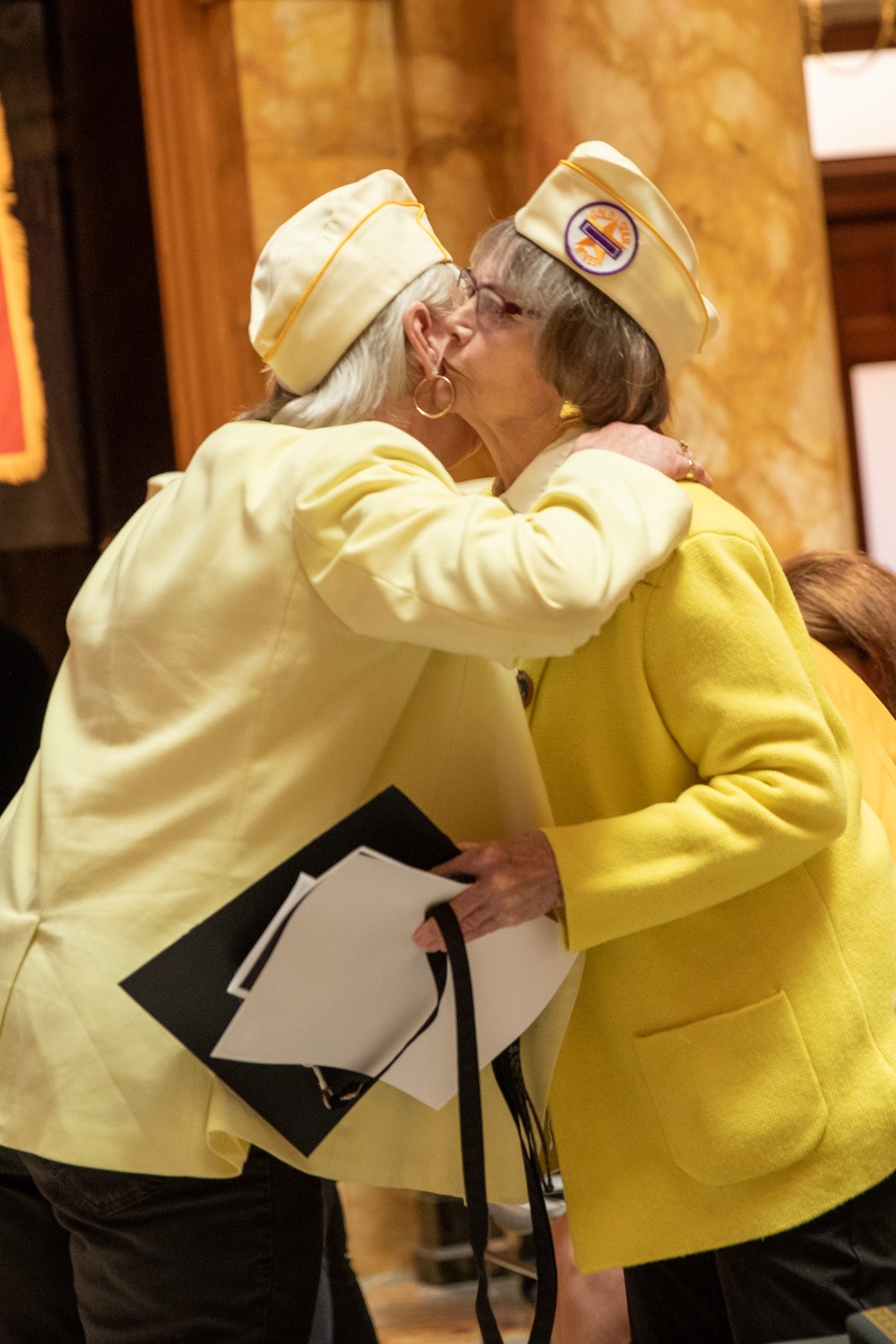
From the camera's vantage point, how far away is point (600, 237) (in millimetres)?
1550

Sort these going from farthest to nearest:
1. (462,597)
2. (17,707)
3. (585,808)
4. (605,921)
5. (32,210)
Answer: (32,210) → (17,707) → (585,808) → (605,921) → (462,597)

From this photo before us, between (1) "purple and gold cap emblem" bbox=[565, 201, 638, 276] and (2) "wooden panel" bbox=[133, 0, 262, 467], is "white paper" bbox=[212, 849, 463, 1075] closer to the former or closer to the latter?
(1) "purple and gold cap emblem" bbox=[565, 201, 638, 276]

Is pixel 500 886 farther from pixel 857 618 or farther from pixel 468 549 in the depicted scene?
pixel 857 618

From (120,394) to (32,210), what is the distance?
17.7 inches

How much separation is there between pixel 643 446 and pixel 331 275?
1.20 ft

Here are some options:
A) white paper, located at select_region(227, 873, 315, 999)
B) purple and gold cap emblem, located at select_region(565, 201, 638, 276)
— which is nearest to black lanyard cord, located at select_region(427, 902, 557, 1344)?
white paper, located at select_region(227, 873, 315, 999)

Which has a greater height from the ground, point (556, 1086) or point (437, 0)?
point (437, 0)

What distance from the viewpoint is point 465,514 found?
125 cm

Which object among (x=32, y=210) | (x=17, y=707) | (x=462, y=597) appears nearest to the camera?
(x=462, y=597)

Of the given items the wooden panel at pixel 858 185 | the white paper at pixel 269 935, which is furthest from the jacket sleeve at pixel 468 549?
the wooden panel at pixel 858 185

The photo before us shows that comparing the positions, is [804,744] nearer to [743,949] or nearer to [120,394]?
[743,949]

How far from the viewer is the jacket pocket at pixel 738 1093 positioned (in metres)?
1.41

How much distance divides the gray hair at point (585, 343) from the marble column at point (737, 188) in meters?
1.40

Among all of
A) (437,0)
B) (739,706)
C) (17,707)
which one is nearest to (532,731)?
(739,706)
